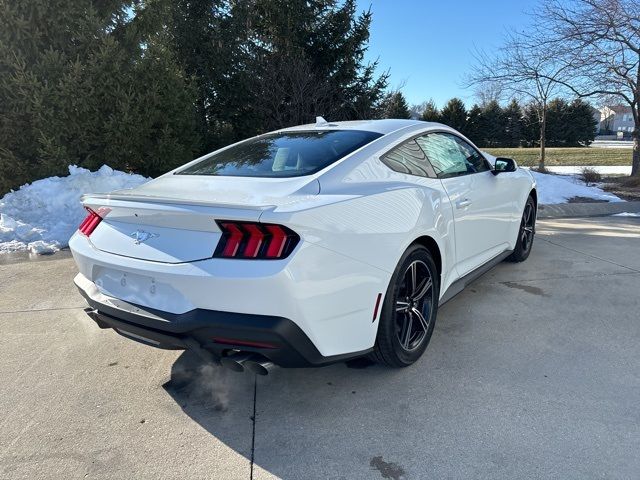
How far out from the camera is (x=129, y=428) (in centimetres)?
257

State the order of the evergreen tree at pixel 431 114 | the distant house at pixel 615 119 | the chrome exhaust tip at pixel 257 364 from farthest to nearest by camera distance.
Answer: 1. the evergreen tree at pixel 431 114
2. the distant house at pixel 615 119
3. the chrome exhaust tip at pixel 257 364

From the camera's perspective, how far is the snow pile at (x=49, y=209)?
21.3 feet

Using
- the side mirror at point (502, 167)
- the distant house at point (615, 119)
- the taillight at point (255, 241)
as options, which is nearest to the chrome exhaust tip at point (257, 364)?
the taillight at point (255, 241)

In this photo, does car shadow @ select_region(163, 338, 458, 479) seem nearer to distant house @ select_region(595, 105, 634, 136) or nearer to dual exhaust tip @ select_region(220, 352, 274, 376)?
dual exhaust tip @ select_region(220, 352, 274, 376)

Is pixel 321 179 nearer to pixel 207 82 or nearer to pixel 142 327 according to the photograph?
pixel 142 327

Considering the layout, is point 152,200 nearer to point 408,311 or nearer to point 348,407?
point 348,407

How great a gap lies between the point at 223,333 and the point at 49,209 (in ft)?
20.4

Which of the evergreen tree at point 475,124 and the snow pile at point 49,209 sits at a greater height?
the evergreen tree at point 475,124

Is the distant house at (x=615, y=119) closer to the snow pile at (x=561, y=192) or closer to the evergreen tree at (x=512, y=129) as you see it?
the snow pile at (x=561, y=192)

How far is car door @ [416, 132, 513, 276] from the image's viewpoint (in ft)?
11.9

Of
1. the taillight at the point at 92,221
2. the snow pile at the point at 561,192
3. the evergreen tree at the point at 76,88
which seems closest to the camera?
the taillight at the point at 92,221

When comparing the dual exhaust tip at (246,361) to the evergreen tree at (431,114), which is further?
the evergreen tree at (431,114)

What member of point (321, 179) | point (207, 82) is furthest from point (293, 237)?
point (207, 82)

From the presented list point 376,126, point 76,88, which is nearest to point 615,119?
point 76,88
